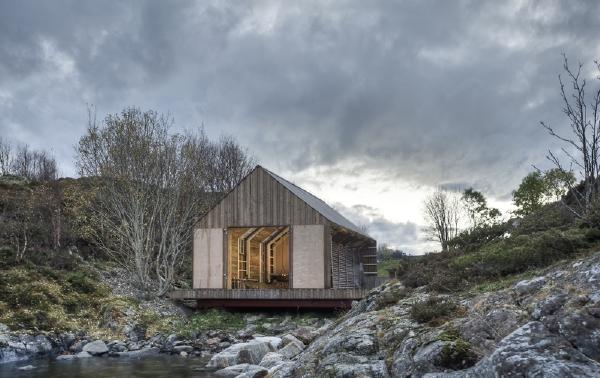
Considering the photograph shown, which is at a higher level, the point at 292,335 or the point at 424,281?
the point at 424,281

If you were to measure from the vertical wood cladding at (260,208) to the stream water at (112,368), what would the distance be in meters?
8.30

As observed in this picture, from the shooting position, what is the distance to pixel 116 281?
82.0 feet

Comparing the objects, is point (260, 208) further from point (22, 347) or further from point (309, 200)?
point (22, 347)

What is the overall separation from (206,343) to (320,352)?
10571mm

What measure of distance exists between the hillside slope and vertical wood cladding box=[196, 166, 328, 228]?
13.3 meters

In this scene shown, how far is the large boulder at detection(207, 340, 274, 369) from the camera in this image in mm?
13805

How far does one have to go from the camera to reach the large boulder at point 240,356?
543 inches

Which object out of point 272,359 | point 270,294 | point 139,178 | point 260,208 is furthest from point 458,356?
point 139,178

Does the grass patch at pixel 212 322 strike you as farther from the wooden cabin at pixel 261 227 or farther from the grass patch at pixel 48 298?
the grass patch at pixel 48 298

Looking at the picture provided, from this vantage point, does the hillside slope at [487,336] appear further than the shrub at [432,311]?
No

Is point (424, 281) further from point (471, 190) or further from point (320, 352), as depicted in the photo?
point (471, 190)

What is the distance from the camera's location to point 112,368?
1384 centimetres

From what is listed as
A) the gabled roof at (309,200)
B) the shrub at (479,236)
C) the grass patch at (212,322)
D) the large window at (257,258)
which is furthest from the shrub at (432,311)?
the large window at (257,258)

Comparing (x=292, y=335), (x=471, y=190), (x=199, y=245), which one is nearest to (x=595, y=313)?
(x=292, y=335)
